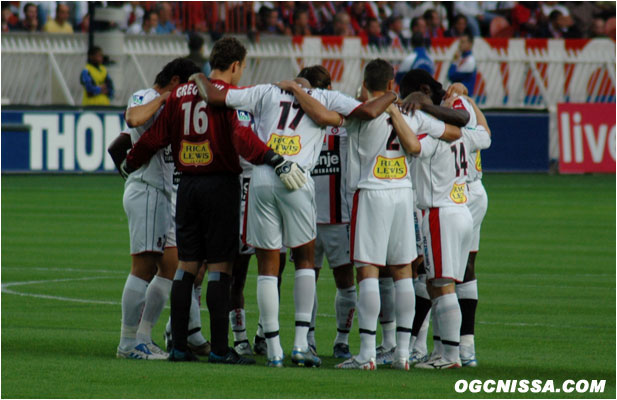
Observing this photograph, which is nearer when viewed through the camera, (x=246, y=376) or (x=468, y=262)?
(x=246, y=376)

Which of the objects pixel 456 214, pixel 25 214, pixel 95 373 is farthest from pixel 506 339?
pixel 25 214

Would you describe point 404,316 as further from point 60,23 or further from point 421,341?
point 60,23

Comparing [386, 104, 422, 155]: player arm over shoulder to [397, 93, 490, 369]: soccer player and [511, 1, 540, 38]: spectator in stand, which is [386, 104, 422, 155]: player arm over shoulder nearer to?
[397, 93, 490, 369]: soccer player

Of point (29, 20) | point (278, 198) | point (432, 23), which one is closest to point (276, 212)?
point (278, 198)

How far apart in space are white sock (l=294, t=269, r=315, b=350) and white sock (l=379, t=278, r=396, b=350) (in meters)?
0.93

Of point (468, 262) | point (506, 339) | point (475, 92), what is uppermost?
point (475, 92)

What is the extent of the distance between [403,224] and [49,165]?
18.6m

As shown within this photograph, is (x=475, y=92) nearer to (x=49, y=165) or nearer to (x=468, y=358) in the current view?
(x=49, y=165)

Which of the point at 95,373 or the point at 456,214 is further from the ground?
the point at 456,214

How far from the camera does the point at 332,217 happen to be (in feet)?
31.0

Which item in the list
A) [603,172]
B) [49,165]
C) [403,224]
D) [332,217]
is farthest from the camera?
[603,172]

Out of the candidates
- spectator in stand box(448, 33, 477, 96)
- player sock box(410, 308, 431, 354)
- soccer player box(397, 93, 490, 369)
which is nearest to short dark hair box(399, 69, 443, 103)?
soccer player box(397, 93, 490, 369)

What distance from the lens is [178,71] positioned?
30.3 ft

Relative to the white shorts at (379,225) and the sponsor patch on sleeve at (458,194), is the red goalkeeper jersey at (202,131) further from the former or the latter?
the sponsor patch on sleeve at (458,194)
